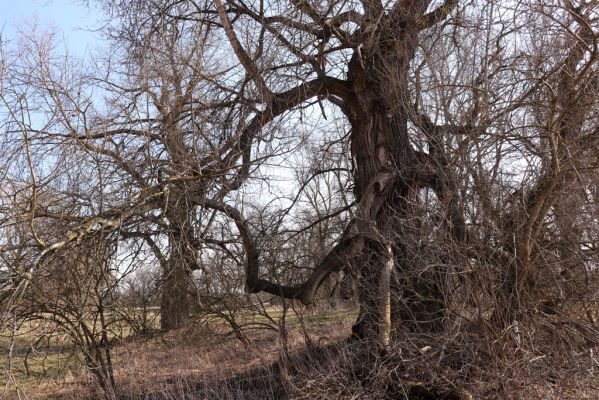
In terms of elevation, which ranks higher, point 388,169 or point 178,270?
point 388,169

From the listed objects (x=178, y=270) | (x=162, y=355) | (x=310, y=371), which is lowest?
(x=310, y=371)

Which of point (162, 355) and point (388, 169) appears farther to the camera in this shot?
point (162, 355)

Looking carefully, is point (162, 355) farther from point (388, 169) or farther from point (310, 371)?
point (388, 169)

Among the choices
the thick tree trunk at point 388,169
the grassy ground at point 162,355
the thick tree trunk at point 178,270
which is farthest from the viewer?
the thick tree trunk at point 178,270

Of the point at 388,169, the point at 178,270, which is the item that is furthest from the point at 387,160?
the point at 178,270

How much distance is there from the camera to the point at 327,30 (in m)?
9.14

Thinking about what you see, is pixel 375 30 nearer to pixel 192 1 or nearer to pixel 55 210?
pixel 192 1

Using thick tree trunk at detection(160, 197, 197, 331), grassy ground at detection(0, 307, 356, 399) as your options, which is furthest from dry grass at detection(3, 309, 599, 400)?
thick tree trunk at detection(160, 197, 197, 331)

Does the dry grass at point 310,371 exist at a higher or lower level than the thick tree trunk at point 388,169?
lower

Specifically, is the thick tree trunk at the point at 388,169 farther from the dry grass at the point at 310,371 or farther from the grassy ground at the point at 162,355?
the grassy ground at the point at 162,355

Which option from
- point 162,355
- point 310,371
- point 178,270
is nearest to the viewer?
point 310,371

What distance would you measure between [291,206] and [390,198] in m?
2.39

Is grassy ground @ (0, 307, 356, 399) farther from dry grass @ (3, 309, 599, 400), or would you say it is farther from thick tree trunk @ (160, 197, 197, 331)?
thick tree trunk @ (160, 197, 197, 331)

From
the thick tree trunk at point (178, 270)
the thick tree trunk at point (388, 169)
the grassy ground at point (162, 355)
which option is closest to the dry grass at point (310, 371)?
the grassy ground at point (162, 355)
